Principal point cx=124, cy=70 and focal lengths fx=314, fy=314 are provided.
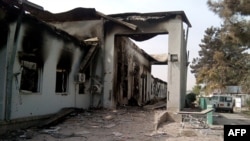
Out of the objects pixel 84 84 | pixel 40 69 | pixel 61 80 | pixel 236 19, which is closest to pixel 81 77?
pixel 61 80

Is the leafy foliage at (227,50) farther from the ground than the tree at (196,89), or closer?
farther from the ground

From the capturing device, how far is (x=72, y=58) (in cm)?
1374

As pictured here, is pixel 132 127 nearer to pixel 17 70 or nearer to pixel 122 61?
pixel 17 70

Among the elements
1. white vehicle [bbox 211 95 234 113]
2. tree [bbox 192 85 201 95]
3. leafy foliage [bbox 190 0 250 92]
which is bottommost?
white vehicle [bbox 211 95 234 113]

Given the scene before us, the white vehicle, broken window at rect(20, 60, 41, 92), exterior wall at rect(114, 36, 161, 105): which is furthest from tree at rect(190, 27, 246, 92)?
broken window at rect(20, 60, 41, 92)

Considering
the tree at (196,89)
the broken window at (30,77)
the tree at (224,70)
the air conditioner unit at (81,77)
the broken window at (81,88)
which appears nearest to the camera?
the broken window at (30,77)

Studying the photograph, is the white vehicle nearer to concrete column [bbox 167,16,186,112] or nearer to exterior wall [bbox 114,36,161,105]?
exterior wall [bbox 114,36,161,105]

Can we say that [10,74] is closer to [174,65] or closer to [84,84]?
[84,84]

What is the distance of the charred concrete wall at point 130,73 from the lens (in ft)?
58.0

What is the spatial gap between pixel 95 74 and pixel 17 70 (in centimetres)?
589

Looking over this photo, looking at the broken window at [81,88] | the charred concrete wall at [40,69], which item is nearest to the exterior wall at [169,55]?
the broken window at [81,88]

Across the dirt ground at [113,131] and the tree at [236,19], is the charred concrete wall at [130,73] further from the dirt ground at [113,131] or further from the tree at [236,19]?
the tree at [236,19]

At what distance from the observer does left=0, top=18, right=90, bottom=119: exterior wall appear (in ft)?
32.9

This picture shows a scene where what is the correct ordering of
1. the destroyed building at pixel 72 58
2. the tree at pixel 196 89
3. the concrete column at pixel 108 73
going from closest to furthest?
1. the destroyed building at pixel 72 58
2. the concrete column at pixel 108 73
3. the tree at pixel 196 89
